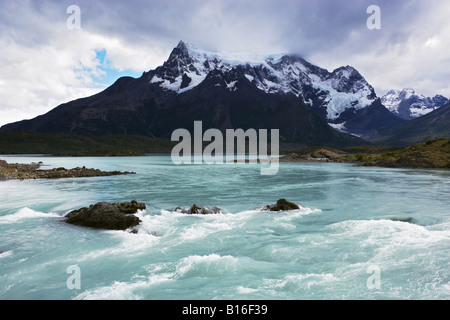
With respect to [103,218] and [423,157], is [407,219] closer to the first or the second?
[103,218]

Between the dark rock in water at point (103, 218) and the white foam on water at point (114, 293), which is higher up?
the dark rock in water at point (103, 218)

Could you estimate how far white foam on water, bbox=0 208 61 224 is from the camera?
23688 mm

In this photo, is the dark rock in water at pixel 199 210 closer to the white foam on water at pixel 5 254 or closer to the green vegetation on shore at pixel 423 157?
the white foam on water at pixel 5 254

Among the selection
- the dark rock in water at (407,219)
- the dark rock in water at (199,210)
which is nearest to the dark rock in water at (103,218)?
the dark rock in water at (199,210)

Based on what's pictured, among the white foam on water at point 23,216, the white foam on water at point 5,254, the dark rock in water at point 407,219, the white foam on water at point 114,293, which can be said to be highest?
the white foam on water at point 23,216

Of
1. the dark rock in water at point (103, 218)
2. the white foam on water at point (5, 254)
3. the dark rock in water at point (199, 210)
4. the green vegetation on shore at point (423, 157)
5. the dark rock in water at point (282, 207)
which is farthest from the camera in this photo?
the green vegetation on shore at point (423, 157)

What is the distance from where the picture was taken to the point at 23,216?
25.1m

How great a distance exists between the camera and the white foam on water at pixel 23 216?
77.7 feet

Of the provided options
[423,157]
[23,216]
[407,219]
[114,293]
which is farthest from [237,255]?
[423,157]

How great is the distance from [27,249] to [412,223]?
24.5m

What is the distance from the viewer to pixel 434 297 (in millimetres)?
11320

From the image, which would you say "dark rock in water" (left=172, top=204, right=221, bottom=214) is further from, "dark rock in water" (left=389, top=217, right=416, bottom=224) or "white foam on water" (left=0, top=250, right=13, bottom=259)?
"dark rock in water" (left=389, top=217, right=416, bottom=224)
